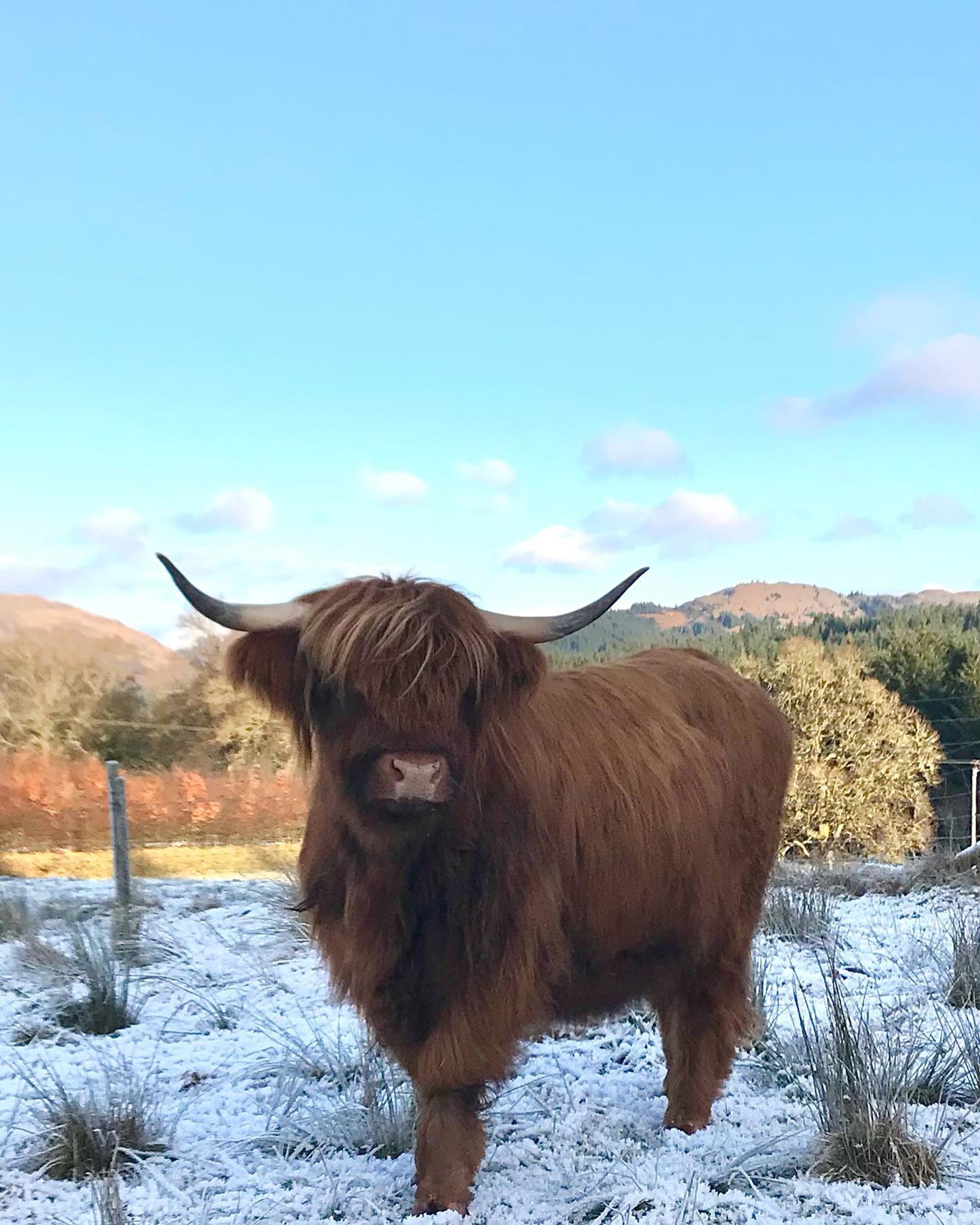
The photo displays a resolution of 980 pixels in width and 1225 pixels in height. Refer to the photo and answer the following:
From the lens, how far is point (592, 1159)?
286 cm

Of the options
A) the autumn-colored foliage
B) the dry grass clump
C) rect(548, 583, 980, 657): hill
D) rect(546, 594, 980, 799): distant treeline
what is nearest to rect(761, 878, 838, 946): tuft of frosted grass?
the dry grass clump

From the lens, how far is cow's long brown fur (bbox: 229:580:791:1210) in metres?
2.39

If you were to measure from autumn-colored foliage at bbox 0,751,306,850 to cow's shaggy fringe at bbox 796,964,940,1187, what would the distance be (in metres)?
8.62

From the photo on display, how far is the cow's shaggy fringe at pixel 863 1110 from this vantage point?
257cm

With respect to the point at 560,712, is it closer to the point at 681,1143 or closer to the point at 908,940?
the point at 681,1143

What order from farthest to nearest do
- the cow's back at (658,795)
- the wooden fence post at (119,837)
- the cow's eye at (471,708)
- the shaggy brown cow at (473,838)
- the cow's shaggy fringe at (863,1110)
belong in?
the wooden fence post at (119,837) < the cow's back at (658,795) < the cow's shaggy fringe at (863,1110) < the cow's eye at (471,708) < the shaggy brown cow at (473,838)

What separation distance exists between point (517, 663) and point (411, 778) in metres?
0.50

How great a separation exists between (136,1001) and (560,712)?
2.48m

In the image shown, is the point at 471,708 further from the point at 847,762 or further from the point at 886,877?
the point at 847,762

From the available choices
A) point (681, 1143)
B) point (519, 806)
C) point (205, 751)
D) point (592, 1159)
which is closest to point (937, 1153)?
point (681, 1143)

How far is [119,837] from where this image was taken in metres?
6.73

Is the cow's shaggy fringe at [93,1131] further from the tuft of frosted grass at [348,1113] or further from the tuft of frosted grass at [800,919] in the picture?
the tuft of frosted grass at [800,919]

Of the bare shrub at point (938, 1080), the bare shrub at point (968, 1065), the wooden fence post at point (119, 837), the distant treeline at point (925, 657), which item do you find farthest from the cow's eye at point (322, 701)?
the distant treeline at point (925, 657)

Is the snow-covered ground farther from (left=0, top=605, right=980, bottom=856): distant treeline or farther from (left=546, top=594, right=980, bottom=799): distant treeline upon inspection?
(left=546, top=594, right=980, bottom=799): distant treeline
